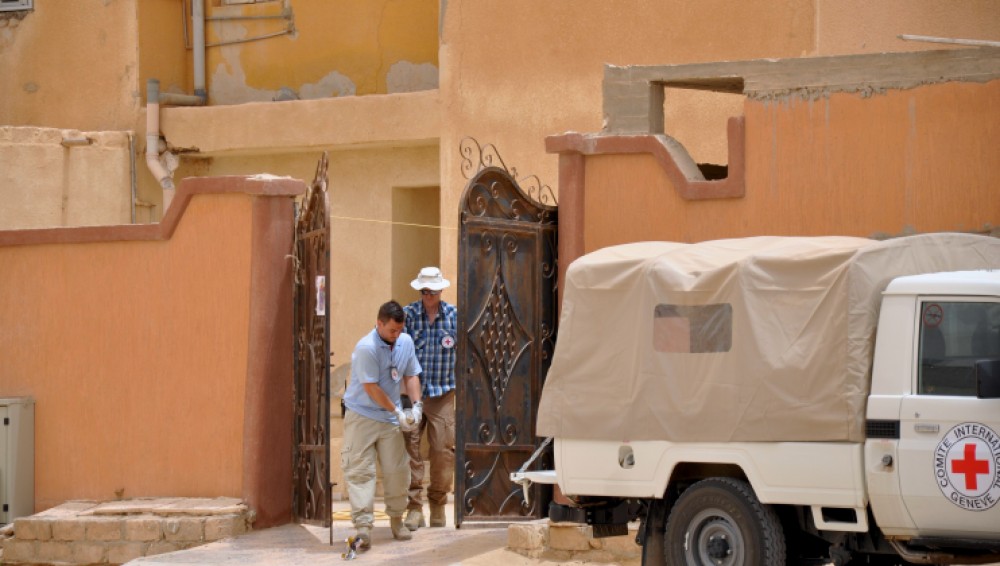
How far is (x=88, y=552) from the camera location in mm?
13414

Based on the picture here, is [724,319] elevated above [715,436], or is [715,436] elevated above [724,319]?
[724,319]

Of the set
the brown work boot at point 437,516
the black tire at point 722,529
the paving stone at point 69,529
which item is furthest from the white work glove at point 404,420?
the paving stone at point 69,529

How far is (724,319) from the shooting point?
9.96 metres

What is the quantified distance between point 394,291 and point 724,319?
30.7ft

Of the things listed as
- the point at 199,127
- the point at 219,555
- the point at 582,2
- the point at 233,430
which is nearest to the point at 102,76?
the point at 199,127

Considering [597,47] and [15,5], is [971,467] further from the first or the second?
[15,5]

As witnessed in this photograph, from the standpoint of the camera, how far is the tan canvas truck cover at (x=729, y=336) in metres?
9.36

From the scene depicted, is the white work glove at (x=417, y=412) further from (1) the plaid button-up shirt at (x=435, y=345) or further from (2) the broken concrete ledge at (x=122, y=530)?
(2) the broken concrete ledge at (x=122, y=530)

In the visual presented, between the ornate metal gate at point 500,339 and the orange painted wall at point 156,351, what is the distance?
1788 mm

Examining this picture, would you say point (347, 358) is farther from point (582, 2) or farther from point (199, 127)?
point (582, 2)

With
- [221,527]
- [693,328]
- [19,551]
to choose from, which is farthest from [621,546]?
[19,551]

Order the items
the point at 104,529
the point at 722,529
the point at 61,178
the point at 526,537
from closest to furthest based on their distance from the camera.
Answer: the point at 722,529, the point at 526,537, the point at 104,529, the point at 61,178

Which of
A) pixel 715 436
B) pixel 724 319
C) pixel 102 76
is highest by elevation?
pixel 102 76

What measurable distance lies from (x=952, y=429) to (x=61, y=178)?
1248cm
